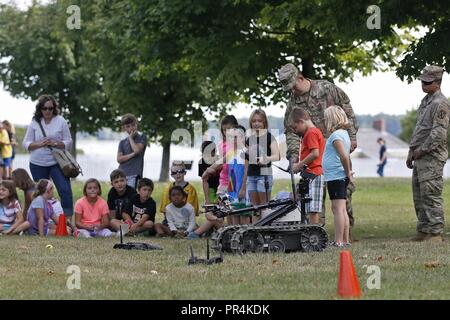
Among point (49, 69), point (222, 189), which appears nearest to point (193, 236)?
point (222, 189)

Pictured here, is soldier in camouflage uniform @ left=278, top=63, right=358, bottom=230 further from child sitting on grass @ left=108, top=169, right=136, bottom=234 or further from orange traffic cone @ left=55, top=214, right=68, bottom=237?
orange traffic cone @ left=55, top=214, right=68, bottom=237

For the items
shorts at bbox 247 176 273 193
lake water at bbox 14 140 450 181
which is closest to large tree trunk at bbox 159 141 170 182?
lake water at bbox 14 140 450 181

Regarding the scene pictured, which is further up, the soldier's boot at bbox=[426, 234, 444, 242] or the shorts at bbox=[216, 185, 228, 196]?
the shorts at bbox=[216, 185, 228, 196]

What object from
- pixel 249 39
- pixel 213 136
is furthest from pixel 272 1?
pixel 213 136

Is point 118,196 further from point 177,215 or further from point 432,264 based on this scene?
point 432,264

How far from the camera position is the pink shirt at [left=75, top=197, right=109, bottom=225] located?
15578 mm

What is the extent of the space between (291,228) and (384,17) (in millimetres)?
4397

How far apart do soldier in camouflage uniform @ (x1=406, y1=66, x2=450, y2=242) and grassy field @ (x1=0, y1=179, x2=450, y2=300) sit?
406mm

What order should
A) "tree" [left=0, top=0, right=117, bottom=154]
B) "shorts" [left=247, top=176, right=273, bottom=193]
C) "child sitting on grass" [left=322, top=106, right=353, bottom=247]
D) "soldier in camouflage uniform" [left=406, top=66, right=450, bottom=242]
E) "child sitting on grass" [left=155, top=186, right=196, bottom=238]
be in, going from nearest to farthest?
"child sitting on grass" [left=322, top=106, right=353, bottom=247], "soldier in camouflage uniform" [left=406, top=66, right=450, bottom=242], "shorts" [left=247, top=176, right=273, bottom=193], "child sitting on grass" [left=155, top=186, right=196, bottom=238], "tree" [left=0, top=0, right=117, bottom=154]

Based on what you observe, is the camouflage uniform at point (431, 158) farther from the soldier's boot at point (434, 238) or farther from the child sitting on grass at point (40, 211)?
the child sitting on grass at point (40, 211)

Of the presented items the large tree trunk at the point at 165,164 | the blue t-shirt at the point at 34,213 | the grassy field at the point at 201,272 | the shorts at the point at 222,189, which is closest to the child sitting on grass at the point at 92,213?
the blue t-shirt at the point at 34,213

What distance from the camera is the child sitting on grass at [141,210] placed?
15430mm

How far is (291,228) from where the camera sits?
11953mm

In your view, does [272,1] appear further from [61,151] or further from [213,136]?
[61,151]
